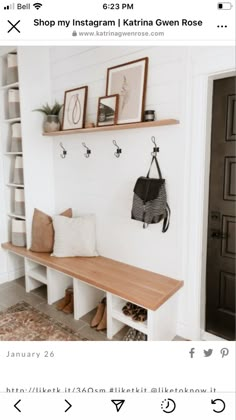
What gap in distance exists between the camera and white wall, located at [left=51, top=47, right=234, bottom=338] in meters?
1.27

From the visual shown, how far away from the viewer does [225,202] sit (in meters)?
1.34

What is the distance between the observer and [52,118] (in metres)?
1.82

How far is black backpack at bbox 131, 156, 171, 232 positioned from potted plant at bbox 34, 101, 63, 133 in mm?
766

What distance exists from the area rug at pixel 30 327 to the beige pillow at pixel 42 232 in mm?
416

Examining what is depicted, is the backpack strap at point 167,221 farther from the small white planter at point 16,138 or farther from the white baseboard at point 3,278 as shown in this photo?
the white baseboard at point 3,278

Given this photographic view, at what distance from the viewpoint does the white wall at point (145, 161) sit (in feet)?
4.17
